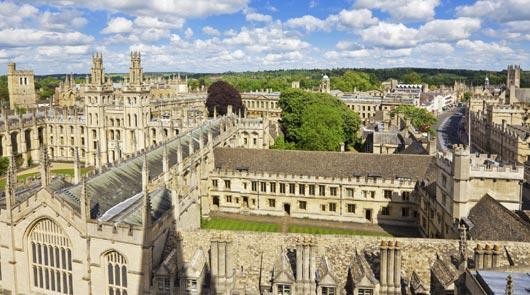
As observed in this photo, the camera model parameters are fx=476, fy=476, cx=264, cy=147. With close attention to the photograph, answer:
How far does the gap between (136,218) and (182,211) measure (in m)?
3.53

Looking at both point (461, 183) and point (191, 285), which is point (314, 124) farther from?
point (191, 285)

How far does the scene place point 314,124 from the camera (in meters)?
67.9

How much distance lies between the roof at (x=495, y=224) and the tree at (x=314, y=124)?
33647mm

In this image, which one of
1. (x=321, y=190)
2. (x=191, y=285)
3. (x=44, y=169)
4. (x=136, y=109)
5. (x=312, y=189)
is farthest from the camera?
(x=136, y=109)

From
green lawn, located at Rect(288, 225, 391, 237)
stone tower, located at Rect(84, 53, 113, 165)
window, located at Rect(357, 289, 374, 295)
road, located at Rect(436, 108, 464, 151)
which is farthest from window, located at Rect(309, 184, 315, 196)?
stone tower, located at Rect(84, 53, 113, 165)

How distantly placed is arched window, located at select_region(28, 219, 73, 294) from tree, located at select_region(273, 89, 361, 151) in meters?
44.0

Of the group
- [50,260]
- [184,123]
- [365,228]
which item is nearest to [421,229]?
[365,228]

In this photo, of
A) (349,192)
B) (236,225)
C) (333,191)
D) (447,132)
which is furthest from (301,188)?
(447,132)

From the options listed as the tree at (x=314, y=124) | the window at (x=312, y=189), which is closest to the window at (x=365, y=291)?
the window at (x=312, y=189)

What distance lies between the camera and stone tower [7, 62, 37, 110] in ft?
396

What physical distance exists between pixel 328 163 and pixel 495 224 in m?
21.5

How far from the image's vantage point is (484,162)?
34906mm

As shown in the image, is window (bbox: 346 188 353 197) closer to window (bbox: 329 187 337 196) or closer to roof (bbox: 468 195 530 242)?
window (bbox: 329 187 337 196)

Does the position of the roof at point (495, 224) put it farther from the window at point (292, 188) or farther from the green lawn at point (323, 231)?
the window at point (292, 188)
